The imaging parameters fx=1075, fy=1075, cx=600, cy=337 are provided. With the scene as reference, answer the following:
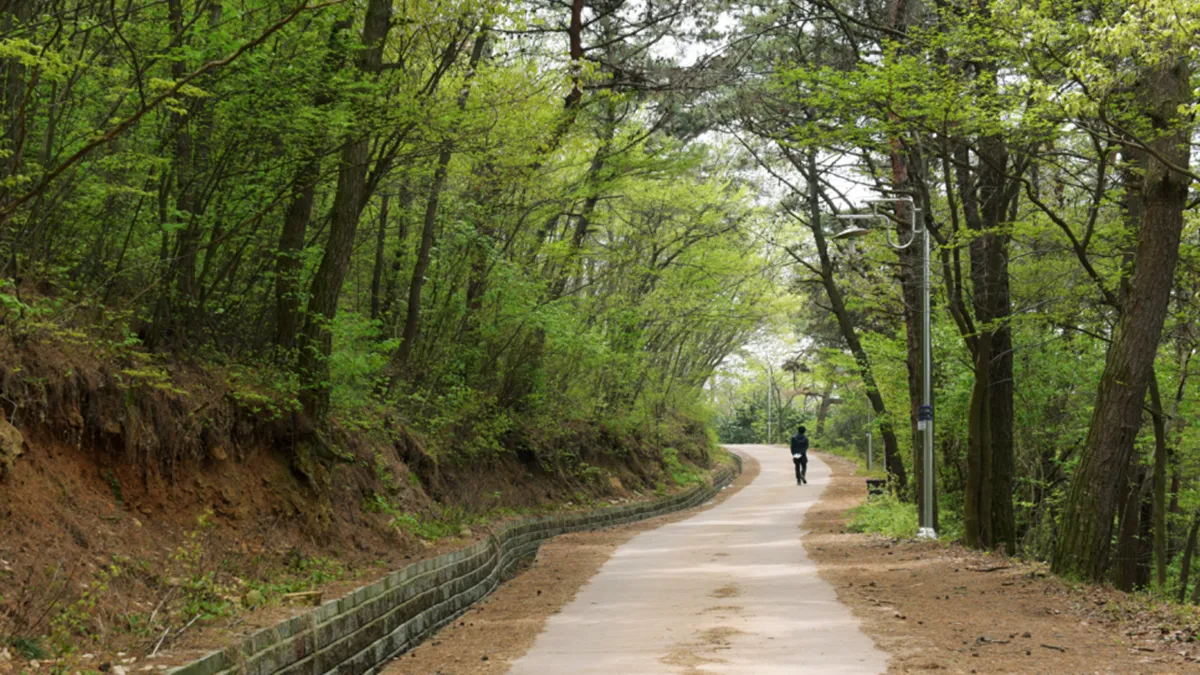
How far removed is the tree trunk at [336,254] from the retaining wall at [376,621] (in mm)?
2430

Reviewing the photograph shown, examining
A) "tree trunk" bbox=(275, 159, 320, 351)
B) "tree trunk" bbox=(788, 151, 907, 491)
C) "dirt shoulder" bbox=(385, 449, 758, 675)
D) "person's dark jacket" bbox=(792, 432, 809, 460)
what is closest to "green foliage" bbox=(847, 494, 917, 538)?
"tree trunk" bbox=(788, 151, 907, 491)

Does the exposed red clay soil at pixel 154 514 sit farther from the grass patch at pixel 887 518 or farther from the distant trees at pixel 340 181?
the grass patch at pixel 887 518

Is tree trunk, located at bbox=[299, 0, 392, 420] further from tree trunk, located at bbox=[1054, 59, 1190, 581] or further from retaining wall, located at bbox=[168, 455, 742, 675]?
tree trunk, located at bbox=[1054, 59, 1190, 581]

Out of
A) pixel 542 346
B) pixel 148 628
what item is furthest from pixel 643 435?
pixel 148 628

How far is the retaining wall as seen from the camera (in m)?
7.14

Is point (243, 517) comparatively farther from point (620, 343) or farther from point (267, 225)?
point (620, 343)

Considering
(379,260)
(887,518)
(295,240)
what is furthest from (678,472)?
(295,240)

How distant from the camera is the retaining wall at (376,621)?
7.14 metres

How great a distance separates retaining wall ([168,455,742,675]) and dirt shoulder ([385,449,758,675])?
227 millimetres

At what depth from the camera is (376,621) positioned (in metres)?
9.64

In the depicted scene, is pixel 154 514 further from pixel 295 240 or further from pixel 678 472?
pixel 678 472

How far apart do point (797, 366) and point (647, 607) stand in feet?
130

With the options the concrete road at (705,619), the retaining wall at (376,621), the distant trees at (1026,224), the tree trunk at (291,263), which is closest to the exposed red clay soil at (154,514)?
the retaining wall at (376,621)

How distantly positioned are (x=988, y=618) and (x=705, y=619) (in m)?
2.68
